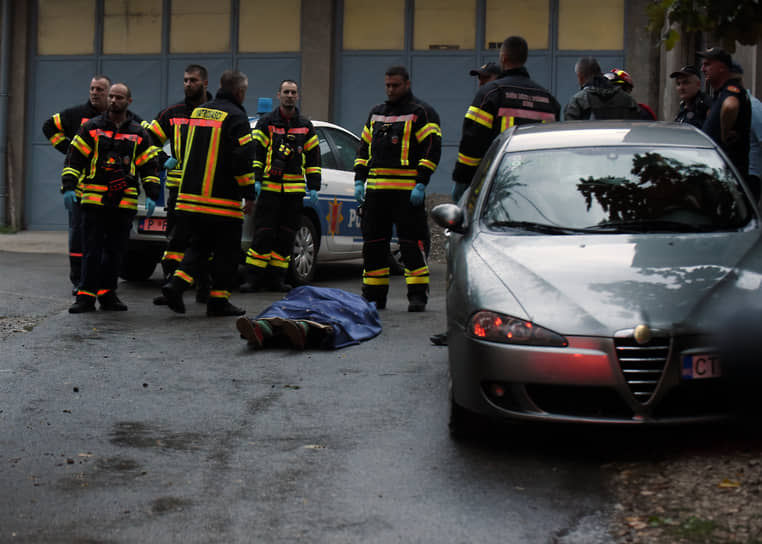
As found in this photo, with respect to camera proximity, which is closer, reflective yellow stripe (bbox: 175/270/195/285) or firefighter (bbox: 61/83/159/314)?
reflective yellow stripe (bbox: 175/270/195/285)

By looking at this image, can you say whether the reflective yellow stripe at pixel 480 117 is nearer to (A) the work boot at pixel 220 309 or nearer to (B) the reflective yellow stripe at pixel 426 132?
(B) the reflective yellow stripe at pixel 426 132

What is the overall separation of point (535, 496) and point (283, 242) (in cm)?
681

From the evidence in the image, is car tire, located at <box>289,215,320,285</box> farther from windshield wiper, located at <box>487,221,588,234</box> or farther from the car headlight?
the car headlight

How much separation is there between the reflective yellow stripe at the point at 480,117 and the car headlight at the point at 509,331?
3540 mm

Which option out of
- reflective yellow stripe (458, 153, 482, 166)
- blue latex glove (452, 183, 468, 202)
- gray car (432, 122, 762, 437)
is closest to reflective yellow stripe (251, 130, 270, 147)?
blue latex glove (452, 183, 468, 202)

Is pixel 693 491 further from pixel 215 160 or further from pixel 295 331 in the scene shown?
pixel 215 160

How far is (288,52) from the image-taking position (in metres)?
19.6

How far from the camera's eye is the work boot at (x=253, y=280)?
36.4 ft

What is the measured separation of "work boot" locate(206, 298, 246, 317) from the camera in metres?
9.40

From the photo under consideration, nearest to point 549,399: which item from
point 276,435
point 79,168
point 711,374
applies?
point 711,374

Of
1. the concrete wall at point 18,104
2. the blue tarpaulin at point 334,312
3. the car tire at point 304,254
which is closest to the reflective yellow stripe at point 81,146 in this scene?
the blue tarpaulin at point 334,312

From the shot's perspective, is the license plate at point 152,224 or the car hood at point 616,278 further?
the license plate at point 152,224

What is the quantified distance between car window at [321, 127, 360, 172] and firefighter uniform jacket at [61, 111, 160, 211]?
→ 313 cm

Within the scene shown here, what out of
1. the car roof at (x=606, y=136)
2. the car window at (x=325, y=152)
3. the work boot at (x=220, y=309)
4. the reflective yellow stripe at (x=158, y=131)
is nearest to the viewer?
the car roof at (x=606, y=136)
